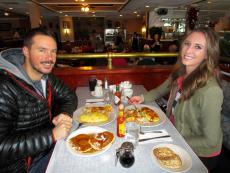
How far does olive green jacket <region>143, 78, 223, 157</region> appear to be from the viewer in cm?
131

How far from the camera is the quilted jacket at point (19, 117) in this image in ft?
3.67

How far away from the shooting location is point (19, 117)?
4.32ft

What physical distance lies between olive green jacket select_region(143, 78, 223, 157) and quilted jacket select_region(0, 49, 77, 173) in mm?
947

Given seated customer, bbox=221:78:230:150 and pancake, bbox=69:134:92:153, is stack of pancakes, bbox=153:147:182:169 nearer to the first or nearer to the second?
pancake, bbox=69:134:92:153

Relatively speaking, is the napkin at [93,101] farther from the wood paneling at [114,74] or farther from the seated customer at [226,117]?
the seated customer at [226,117]

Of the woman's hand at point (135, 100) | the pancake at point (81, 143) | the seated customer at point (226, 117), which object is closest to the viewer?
the pancake at point (81, 143)

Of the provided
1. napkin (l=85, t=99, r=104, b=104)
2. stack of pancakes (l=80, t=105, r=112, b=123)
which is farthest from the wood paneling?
stack of pancakes (l=80, t=105, r=112, b=123)

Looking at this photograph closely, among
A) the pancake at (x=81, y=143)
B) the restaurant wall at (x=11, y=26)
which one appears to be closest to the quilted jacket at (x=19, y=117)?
the pancake at (x=81, y=143)

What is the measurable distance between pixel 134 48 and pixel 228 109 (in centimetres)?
880

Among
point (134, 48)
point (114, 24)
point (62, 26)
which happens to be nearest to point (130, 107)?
point (134, 48)

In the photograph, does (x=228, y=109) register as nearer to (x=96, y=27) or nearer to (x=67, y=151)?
(x=67, y=151)

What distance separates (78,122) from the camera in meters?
1.46

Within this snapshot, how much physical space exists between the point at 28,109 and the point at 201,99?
1.25 m

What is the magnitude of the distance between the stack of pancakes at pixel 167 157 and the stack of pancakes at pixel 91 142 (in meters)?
0.29
